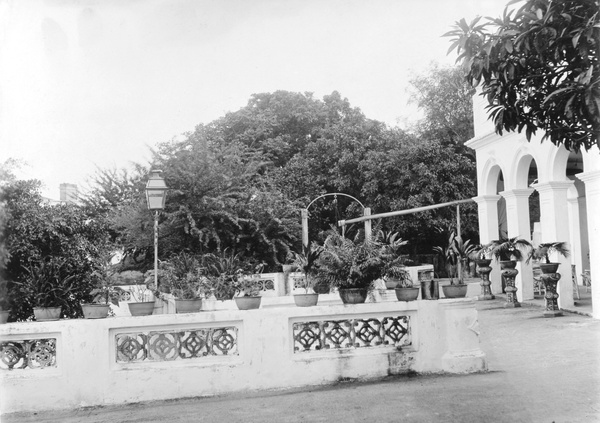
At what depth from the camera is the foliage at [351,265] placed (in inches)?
280

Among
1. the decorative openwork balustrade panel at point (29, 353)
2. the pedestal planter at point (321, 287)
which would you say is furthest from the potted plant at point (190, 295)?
the decorative openwork balustrade panel at point (29, 353)

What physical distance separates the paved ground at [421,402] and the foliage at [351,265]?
116 centimetres

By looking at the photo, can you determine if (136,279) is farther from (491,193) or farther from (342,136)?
(342,136)

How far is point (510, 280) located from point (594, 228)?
403cm

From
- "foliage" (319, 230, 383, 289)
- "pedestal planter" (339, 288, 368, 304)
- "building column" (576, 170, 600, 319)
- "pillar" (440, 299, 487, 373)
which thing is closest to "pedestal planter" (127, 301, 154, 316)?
"foliage" (319, 230, 383, 289)

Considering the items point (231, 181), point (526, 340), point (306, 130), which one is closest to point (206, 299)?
point (526, 340)

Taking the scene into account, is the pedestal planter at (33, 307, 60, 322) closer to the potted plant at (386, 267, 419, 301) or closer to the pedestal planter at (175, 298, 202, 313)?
the pedestal planter at (175, 298, 202, 313)

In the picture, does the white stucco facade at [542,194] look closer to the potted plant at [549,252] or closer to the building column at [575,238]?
the building column at [575,238]

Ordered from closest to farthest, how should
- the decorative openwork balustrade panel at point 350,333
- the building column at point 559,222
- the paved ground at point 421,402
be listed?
the paved ground at point 421,402, the decorative openwork balustrade panel at point 350,333, the building column at point 559,222

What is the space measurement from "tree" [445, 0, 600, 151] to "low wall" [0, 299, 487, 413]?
106 inches

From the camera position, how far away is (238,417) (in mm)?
5543

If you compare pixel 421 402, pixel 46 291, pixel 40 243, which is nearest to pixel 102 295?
pixel 46 291

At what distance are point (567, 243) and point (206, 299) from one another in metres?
7.10

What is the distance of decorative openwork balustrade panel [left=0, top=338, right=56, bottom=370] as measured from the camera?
20.3 ft
